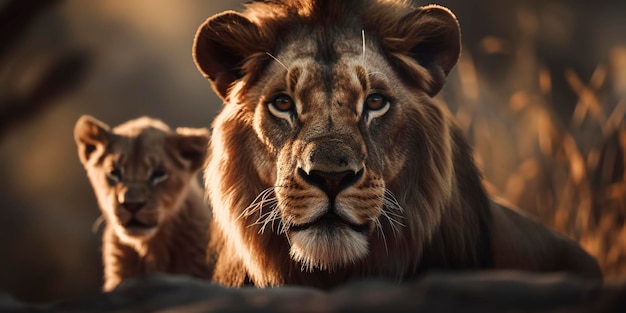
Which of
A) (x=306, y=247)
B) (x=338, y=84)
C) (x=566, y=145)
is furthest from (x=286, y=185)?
(x=566, y=145)

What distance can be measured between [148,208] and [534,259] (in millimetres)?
2120

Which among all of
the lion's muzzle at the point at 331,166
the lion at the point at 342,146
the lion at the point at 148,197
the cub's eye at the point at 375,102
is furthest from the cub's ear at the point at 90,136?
the lion's muzzle at the point at 331,166

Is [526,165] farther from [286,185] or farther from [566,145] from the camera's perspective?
[286,185]

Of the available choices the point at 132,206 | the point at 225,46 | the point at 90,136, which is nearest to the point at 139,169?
the point at 132,206

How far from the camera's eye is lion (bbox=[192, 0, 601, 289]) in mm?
3246

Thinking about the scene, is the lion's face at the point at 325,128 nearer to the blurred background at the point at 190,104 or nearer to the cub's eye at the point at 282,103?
the cub's eye at the point at 282,103

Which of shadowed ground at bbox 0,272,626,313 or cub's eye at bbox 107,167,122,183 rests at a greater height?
shadowed ground at bbox 0,272,626,313

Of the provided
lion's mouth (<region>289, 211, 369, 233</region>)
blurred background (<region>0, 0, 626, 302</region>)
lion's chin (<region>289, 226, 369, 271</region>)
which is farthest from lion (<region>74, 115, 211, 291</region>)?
lion's mouth (<region>289, 211, 369, 233</region>)

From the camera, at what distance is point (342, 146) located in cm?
315

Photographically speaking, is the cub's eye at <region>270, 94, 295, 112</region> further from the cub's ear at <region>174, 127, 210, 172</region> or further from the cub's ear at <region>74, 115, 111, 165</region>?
the cub's ear at <region>74, 115, 111, 165</region>

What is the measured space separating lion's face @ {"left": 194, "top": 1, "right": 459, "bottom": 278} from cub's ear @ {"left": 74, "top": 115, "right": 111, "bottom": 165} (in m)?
1.62

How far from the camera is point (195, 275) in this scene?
5023 millimetres

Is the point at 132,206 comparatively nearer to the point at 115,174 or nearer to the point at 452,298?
the point at 115,174

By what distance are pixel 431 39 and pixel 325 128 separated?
30.2 inches
